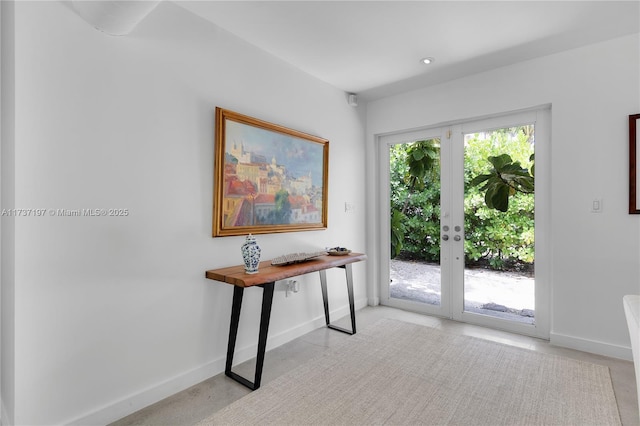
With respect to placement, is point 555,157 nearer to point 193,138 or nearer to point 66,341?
point 193,138

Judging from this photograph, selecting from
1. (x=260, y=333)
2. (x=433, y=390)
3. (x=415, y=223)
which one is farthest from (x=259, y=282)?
(x=415, y=223)

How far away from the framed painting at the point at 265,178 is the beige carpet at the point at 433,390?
1157 millimetres

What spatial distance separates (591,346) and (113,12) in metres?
3.98

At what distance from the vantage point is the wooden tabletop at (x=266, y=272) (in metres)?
2.07

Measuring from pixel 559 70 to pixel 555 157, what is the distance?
74 centimetres

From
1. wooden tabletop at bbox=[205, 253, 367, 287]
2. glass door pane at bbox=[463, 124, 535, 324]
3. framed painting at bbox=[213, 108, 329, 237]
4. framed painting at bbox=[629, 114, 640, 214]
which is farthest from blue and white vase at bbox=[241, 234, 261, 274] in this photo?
framed painting at bbox=[629, 114, 640, 214]

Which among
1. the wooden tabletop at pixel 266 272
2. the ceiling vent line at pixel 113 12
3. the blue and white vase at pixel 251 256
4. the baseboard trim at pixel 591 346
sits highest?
the ceiling vent line at pixel 113 12

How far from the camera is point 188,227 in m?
2.21

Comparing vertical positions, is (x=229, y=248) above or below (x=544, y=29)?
below

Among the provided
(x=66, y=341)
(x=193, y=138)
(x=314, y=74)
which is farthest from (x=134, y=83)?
(x=314, y=74)

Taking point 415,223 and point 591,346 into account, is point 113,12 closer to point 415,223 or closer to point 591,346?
point 415,223
